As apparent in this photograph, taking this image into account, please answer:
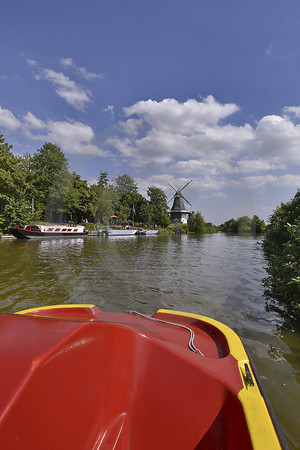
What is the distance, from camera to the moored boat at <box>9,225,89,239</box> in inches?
1145

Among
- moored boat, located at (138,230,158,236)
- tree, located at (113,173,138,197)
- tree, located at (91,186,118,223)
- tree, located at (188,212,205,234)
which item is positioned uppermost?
tree, located at (113,173,138,197)

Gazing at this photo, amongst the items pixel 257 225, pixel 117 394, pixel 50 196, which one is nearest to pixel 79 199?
pixel 50 196

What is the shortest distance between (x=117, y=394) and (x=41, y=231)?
33103 mm

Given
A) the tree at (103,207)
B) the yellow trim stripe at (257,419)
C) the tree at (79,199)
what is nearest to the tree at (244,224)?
the tree at (103,207)

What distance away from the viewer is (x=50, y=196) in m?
44.8

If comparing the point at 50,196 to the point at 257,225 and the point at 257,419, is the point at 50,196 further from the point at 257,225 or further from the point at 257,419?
the point at 257,225

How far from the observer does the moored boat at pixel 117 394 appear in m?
1.35

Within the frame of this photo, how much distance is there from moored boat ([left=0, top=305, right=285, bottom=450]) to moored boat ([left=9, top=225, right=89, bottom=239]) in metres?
31.2

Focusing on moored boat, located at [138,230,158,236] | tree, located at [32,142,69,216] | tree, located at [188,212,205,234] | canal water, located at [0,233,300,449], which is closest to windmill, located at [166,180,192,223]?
tree, located at [188,212,205,234]

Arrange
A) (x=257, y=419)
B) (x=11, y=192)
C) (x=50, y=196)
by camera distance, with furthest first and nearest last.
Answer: (x=50, y=196) < (x=11, y=192) < (x=257, y=419)

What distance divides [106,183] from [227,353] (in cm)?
7619

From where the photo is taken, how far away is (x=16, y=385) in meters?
1.38

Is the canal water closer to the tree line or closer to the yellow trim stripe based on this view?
the yellow trim stripe

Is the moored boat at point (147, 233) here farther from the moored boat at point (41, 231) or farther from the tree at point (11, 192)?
the tree at point (11, 192)
